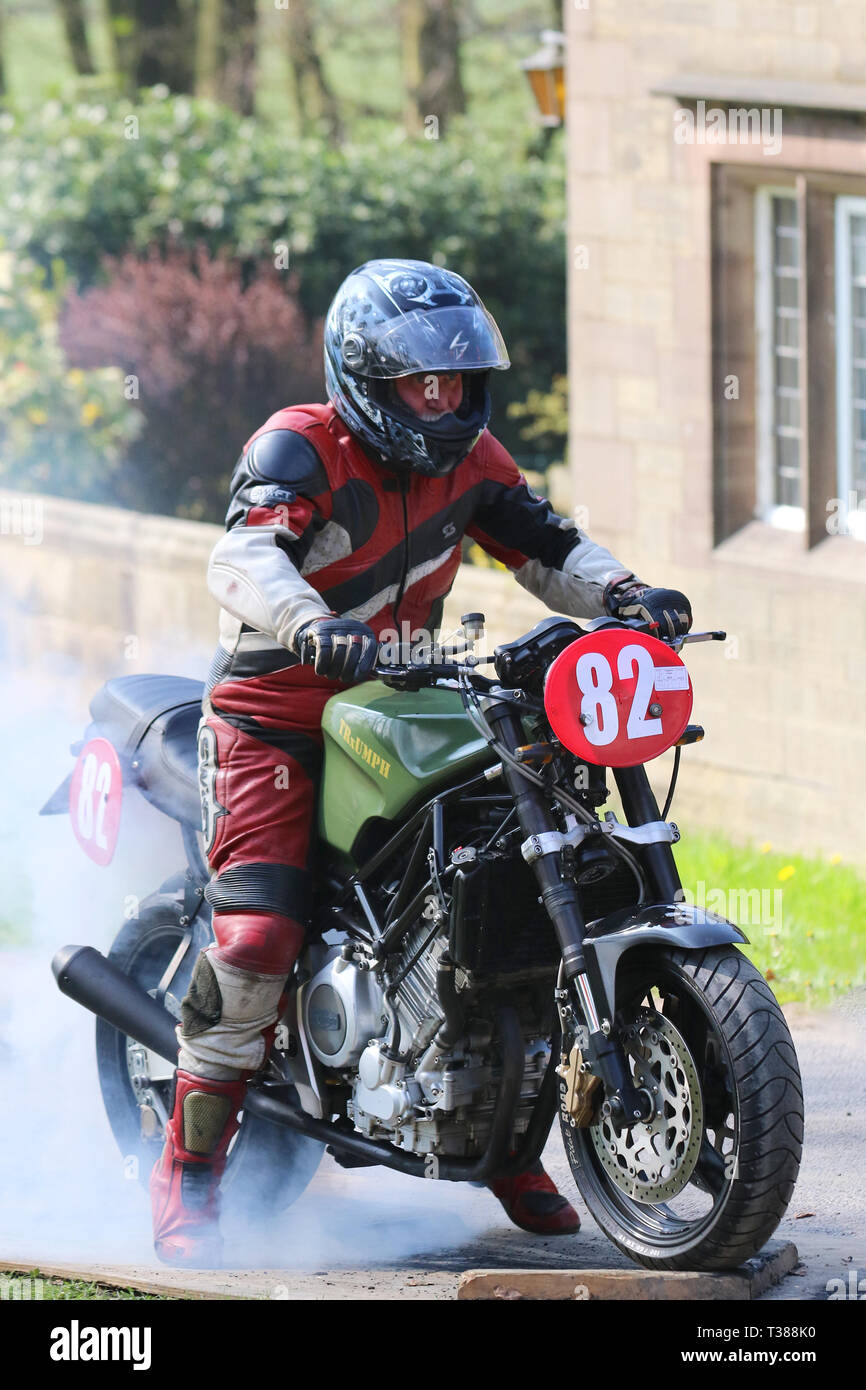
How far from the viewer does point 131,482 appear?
46.2 ft

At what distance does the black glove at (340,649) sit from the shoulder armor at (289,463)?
0.51 metres

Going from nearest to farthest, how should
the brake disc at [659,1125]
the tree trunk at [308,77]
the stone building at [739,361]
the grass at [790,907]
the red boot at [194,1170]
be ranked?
the brake disc at [659,1125] → the red boot at [194,1170] → the grass at [790,907] → the stone building at [739,361] → the tree trunk at [308,77]

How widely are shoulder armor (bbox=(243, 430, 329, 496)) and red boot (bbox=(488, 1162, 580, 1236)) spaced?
1.74 m

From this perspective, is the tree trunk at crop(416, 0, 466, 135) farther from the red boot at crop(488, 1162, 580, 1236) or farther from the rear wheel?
the red boot at crop(488, 1162, 580, 1236)

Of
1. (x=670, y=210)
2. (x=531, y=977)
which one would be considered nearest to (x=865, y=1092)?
(x=531, y=977)

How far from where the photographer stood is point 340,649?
4250 millimetres

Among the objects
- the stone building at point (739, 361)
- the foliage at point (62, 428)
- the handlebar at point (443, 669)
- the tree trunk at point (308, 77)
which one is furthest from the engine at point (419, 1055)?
the tree trunk at point (308, 77)

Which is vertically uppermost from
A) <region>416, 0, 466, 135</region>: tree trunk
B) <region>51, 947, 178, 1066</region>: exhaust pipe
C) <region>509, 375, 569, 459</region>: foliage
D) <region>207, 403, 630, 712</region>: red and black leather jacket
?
<region>416, 0, 466, 135</region>: tree trunk

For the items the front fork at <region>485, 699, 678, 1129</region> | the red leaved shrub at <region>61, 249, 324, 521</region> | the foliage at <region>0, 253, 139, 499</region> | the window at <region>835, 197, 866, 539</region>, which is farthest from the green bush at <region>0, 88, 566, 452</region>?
the front fork at <region>485, 699, 678, 1129</region>

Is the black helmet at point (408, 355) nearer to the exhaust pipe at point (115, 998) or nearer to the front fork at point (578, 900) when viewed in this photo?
the front fork at point (578, 900)

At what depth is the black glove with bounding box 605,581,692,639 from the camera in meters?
4.66

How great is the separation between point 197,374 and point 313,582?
9344 millimetres

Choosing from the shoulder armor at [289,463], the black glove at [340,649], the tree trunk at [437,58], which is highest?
the tree trunk at [437,58]

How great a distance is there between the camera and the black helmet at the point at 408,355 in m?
4.63
